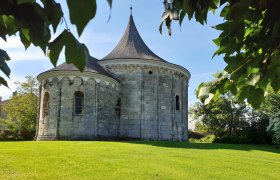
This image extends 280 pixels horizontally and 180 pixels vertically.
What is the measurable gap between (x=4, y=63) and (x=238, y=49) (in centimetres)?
169

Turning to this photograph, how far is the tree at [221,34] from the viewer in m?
1.38

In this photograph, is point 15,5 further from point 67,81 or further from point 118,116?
point 118,116

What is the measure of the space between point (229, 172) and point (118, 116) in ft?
52.1

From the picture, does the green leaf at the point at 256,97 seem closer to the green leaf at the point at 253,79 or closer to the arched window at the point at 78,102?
the green leaf at the point at 253,79

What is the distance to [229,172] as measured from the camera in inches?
515

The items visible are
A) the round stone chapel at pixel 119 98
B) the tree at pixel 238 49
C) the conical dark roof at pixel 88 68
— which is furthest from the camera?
the conical dark roof at pixel 88 68

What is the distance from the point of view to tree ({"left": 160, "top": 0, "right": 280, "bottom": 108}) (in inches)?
89.3

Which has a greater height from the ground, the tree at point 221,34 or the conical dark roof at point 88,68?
the conical dark roof at point 88,68

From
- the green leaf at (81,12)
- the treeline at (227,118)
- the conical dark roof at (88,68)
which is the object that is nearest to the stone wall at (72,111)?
the conical dark roof at (88,68)

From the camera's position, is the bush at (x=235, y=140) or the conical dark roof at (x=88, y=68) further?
the bush at (x=235, y=140)

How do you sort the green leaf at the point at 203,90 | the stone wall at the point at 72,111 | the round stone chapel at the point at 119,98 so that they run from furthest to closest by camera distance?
the round stone chapel at the point at 119,98 < the stone wall at the point at 72,111 < the green leaf at the point at 203,90

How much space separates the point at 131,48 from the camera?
101 feet

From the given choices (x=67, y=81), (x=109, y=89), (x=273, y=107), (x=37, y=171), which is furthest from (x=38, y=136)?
(x=273, y=107)

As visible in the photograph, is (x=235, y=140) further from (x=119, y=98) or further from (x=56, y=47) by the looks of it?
(x=56, y=47)
